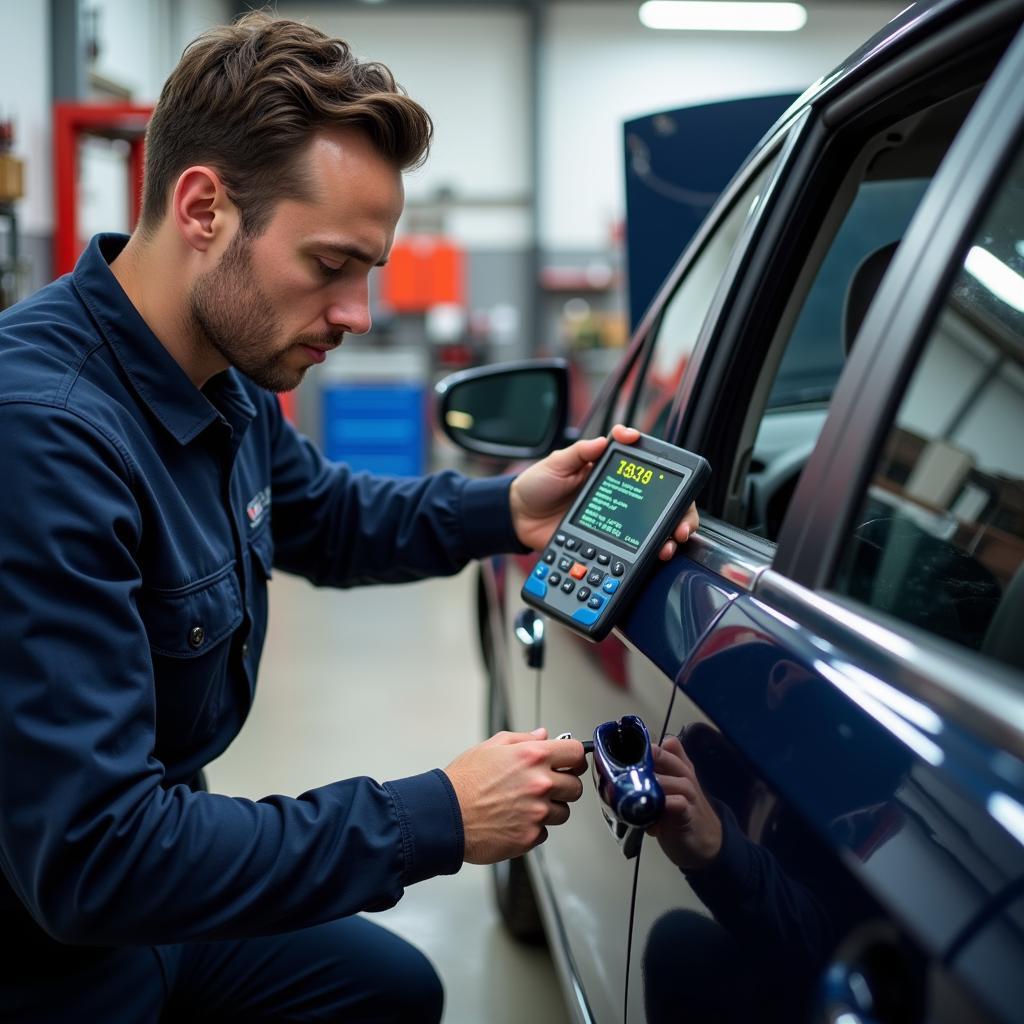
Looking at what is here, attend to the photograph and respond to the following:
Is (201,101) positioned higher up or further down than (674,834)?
higher up

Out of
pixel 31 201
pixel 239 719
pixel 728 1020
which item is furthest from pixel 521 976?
pixel 31 201

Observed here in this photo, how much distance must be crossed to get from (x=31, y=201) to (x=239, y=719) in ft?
17.1

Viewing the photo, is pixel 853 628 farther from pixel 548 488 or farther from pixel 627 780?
pixel 548 488

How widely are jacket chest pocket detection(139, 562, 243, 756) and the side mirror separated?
2.12 ft

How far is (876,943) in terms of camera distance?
54 cm

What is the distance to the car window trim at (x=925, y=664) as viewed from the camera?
0.54m

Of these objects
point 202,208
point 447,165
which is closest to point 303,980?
point 202,208

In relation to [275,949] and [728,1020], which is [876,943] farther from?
[275,949]

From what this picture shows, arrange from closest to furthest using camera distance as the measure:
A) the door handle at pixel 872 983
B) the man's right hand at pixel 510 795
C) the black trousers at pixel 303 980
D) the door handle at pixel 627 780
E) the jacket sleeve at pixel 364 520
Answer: the door handle at pixel 872 983 → the door handle at pixel 627 780 → the man's right hand at pixel 510 795 → the black trousers at pixel 303 980 → the jacket sleeve at pixel 364 520

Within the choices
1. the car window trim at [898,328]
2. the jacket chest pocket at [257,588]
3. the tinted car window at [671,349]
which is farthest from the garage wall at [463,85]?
the car window trim at [898,328]

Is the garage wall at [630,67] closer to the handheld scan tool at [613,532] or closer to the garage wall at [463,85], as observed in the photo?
the garage wall at [463,85]

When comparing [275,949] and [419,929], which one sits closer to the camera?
[275,949]

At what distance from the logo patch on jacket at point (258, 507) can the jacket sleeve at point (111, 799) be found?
38cm

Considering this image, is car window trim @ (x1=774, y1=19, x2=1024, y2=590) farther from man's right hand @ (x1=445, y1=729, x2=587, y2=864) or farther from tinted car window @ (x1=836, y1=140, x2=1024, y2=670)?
man's right hand @ (x1=445, y1=729, x2=587, y2=864)
